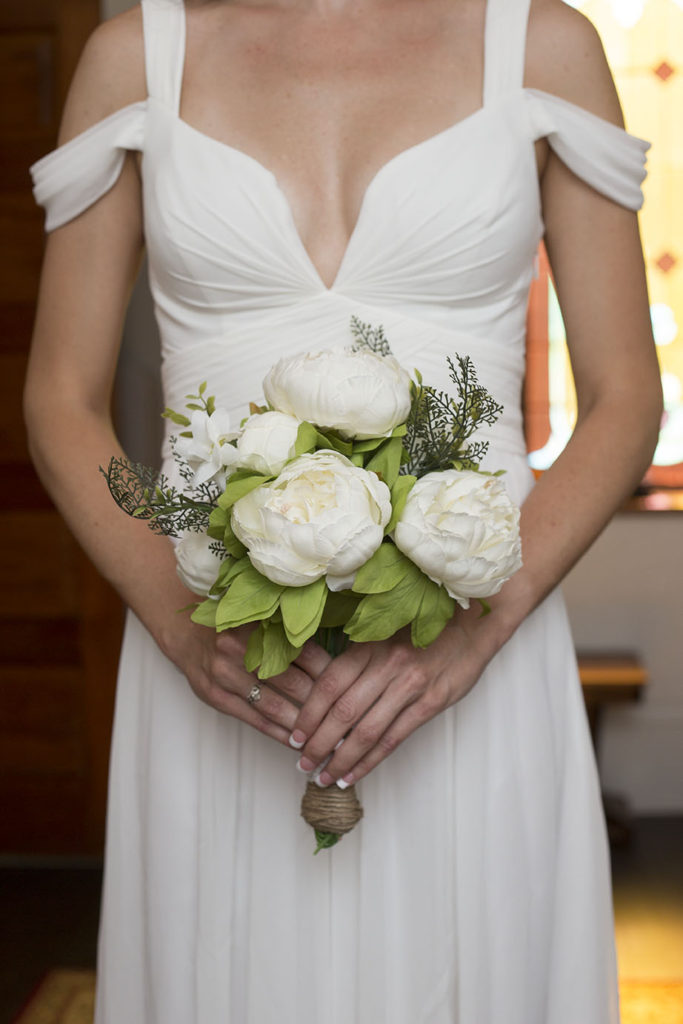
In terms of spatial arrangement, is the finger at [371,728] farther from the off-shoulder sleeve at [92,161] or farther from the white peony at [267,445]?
the off-shoulder sleeve at [92,161]

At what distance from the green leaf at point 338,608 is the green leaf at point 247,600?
6 centimetres

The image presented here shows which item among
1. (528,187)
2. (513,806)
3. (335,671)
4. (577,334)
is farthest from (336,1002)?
Result: (528,187)

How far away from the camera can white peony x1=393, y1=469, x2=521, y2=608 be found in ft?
2.78

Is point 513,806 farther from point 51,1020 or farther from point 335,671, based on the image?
point 51,1020

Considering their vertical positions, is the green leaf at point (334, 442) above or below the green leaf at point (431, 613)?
above

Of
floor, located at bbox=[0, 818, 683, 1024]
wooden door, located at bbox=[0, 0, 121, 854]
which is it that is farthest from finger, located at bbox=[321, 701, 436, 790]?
wooden door, located at bbox=[0, 0, 121, 854]

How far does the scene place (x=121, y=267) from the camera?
1350mm

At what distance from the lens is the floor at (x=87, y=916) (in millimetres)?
3043

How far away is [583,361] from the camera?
1.31m

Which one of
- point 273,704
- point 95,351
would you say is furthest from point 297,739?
point 95,351

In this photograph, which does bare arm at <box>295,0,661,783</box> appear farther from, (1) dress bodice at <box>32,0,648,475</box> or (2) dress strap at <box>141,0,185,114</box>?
(2) dress strap at <box>141,0,185,114</box>

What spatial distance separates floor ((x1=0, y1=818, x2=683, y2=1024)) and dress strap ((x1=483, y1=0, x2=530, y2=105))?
8.53 ft

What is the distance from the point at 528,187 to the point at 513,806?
2.49ft

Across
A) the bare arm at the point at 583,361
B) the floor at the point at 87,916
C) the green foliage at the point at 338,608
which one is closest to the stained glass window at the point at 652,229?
the floor at the point at 87,916
